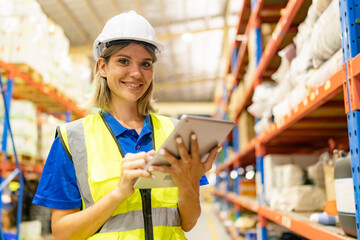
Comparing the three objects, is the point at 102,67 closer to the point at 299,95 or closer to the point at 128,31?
the point at 128,31

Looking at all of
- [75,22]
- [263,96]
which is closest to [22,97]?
[263,96]

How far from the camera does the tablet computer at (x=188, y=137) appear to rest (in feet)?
3.90

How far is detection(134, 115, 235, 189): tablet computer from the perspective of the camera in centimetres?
119

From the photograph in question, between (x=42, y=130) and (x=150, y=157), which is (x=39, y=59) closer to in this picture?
(x=42, y=130)

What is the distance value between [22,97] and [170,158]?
16.9 ft

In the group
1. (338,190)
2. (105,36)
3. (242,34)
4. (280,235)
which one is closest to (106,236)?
(105,36)

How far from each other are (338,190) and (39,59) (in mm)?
4131

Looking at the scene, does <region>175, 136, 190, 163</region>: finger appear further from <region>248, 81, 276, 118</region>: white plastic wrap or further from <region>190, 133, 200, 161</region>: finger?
<region>248, 81, 276, 118</region>: white plastic wrap

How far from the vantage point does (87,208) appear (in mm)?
1465

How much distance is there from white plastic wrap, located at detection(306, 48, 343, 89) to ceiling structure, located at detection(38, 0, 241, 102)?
5.21 meters

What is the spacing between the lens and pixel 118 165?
1.55m

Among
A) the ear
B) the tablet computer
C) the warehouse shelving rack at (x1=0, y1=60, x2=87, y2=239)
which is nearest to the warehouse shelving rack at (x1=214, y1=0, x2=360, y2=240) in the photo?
the tablet computer

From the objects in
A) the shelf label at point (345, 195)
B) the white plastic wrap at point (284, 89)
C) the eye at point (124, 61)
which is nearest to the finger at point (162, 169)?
the eye at point (124, 61)

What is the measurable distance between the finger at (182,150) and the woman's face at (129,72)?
0.57m
